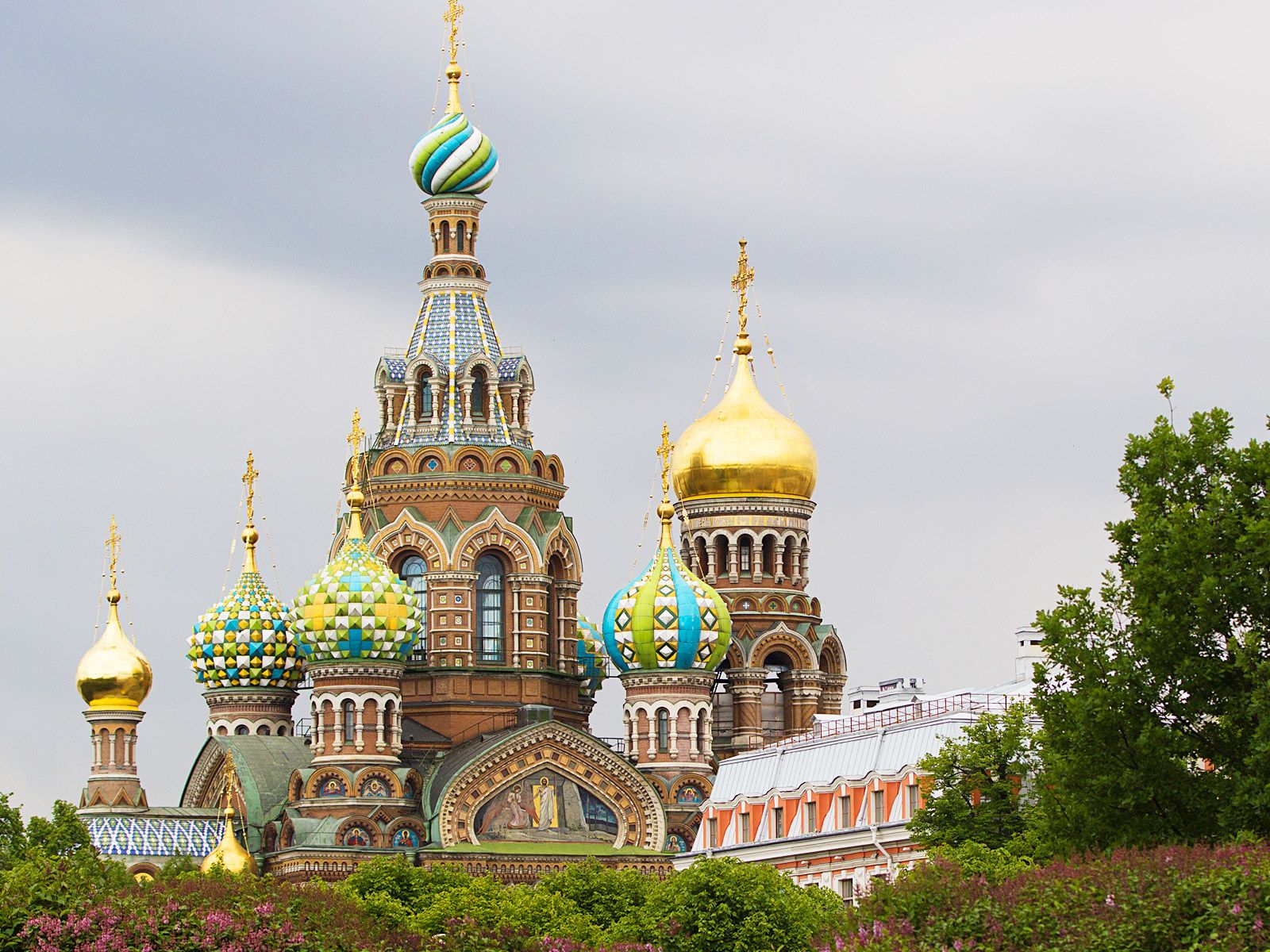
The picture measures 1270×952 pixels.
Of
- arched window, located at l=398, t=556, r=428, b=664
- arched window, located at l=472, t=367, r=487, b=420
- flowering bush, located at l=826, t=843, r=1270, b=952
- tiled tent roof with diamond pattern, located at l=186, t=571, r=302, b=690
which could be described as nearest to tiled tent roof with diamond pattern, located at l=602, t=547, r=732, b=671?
arched window, located at l=398, t=556, r=428, b=664

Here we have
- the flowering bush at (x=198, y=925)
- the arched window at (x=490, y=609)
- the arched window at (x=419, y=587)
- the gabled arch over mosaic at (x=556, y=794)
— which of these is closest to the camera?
the flowering bush at (x=198, y=925)

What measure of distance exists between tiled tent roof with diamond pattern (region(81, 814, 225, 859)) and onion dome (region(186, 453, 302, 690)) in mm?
4054

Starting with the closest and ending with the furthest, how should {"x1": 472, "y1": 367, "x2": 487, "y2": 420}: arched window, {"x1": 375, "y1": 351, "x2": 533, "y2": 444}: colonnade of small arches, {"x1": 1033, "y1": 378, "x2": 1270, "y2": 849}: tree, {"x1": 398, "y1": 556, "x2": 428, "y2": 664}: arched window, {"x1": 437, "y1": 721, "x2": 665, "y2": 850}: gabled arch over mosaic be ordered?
{"x1": 1033, "y1": 378, "x2": 1270, "y2": 849}: tree < {"x1": 437, "y1": 721, "x2": 665, "y2": 850}: gabled arch over mosaic < {"x1": 398, "y1": 556, "x2": 428, "y2": 664}: arched window < {"x1": 375, "y1": 351, "x2": 533, "y2": 444}: colonnade of small arches < {"x1": 472, "y1": 367, "x2": 487, "y2": 420}: arched window

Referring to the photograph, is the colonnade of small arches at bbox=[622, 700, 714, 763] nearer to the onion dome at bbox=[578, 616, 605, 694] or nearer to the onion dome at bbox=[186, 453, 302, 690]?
the onion dome at bbox=[578, 616, 605, 694]

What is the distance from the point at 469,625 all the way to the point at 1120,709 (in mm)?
30995

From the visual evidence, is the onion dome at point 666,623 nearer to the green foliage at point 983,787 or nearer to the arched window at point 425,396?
the arched window at point 425,396

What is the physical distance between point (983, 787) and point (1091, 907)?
19.2m

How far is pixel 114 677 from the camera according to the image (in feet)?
229

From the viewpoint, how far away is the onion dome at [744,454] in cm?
7150

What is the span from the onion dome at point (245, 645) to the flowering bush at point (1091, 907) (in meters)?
38.0

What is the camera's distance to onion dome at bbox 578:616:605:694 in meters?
68.9

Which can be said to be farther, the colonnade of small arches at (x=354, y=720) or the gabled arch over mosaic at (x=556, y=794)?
the gabled arch over mosaic at (x=556, y=794)

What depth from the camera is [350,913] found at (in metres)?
35.8

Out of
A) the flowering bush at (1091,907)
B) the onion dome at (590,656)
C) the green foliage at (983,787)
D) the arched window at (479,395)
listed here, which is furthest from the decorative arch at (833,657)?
the flowering bush at (1091,907)
